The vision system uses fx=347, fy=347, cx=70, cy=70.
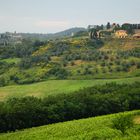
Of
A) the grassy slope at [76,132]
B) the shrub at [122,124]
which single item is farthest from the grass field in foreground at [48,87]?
the shrub at [122,124]

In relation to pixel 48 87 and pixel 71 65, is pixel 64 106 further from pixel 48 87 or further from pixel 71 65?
pixel 71 65

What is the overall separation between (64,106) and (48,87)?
37250 millimetres

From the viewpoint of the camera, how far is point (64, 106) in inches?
3730

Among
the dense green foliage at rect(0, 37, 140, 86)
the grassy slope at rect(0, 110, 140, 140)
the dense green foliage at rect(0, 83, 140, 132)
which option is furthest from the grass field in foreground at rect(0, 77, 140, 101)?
the grassy slope at rect(0, 110, 140, 140)

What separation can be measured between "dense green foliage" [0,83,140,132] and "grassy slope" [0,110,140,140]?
5.04 metres

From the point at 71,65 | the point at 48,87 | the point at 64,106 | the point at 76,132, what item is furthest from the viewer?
the point at 71,65

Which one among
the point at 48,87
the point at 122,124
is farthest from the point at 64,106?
the point at 48,87

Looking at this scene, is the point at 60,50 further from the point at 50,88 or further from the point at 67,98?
the point at 67,98

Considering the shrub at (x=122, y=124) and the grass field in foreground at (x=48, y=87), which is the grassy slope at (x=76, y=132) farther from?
the grass field in foreground at (x=48, y=87)

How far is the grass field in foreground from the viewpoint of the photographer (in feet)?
412

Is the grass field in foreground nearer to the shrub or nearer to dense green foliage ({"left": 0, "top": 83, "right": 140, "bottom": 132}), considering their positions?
dense green foliage ({"left": 0, "top": 83, "right": 140, "bottom": 132})

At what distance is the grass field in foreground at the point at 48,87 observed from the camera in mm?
125500

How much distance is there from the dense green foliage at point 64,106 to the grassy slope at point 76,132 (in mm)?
5044

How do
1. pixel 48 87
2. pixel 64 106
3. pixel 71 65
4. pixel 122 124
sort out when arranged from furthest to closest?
pixel 71 65, pixel 48 87, pixel 64 106, pixel 122 124
